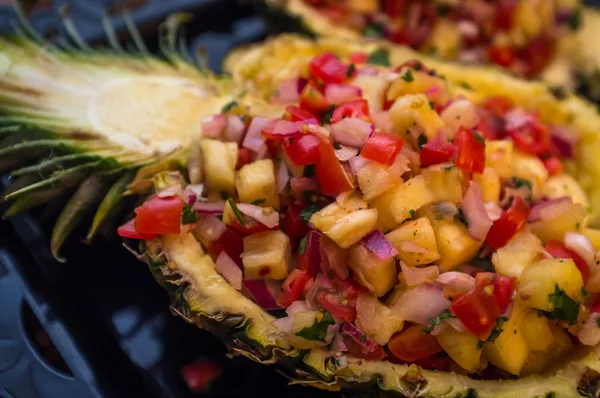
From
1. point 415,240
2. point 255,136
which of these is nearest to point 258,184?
point 255,136

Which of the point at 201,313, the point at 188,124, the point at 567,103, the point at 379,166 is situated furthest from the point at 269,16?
the point at 201,313

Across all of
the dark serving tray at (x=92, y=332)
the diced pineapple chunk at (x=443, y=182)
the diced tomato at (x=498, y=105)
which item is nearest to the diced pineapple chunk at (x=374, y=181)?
the diced pineapple chunk at (x=443, y=182)

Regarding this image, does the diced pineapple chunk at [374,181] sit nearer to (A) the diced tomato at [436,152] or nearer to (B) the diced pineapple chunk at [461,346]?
(A) the diced tomato at [436,152]

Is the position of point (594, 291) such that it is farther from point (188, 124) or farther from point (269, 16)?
point (269, 16)

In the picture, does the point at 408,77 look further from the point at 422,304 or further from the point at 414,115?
the point at 422,304

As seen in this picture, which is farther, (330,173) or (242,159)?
(242,159)

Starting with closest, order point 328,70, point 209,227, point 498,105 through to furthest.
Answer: point 209,227
point 328,70
point 498,105

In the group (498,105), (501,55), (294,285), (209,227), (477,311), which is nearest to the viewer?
(477,311)

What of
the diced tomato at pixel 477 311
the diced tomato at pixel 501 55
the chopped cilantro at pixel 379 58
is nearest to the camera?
the diced tomato at pixel 477 311
